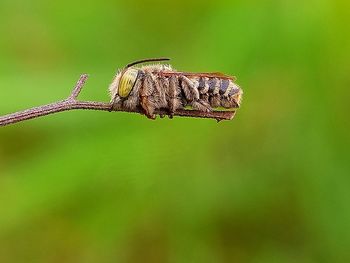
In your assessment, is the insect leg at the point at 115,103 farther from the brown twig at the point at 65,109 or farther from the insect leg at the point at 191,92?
the insect leg at the point at 191,92

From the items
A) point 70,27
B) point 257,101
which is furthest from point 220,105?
point 70,27

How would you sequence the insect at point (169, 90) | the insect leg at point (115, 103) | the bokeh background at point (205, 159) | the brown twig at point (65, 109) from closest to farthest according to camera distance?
the brown twig at point (65, 109) → the insect leg at point (115, 103) → the insect at point (169, 90) → the bokeh background at point (205, 159)

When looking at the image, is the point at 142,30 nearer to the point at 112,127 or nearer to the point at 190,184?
the point at 112,127

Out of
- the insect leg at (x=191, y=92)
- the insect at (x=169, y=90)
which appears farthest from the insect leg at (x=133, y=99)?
the insect leg at (x=191, y=92)

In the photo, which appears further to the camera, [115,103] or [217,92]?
[217,92]

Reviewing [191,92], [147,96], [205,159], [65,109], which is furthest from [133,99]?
[205,159]

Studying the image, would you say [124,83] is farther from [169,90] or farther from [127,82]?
[169,90]
